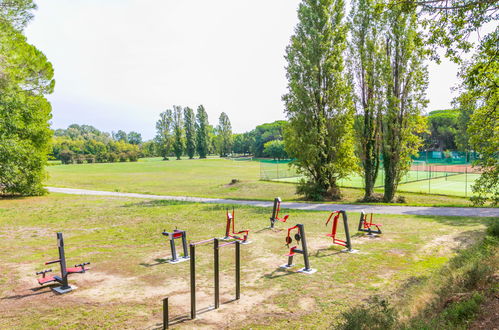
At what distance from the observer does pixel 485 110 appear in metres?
11.1

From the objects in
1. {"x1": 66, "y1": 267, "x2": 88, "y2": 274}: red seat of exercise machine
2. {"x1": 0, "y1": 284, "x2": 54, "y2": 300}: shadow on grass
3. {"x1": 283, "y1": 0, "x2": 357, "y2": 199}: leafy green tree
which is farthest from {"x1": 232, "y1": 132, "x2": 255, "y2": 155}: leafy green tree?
{"x1": 0, "y1": 284, "x2": 54, "y2": 300}: shadow on grass

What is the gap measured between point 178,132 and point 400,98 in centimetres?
10609

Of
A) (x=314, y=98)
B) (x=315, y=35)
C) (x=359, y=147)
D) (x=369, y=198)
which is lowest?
(x=369, y=198)

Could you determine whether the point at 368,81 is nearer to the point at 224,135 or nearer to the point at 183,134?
the point at 183,134

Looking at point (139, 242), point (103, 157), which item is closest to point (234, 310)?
point (139, 242)

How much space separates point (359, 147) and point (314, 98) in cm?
502

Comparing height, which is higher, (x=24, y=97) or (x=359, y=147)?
(x=24, y=97)

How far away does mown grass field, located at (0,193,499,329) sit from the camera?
22.2 ft

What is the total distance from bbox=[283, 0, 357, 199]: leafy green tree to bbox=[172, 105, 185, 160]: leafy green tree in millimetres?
99608

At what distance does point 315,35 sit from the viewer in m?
24.7

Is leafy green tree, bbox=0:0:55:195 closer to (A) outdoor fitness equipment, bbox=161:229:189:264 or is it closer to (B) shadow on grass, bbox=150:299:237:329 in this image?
(A) outdoor fitness equipment, bbox=161:229:189:264

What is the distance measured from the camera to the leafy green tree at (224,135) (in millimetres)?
140375

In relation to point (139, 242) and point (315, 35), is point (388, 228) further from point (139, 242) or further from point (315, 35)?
point (315, 35)

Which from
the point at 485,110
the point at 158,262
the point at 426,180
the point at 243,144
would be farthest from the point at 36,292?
the point at 243,144
